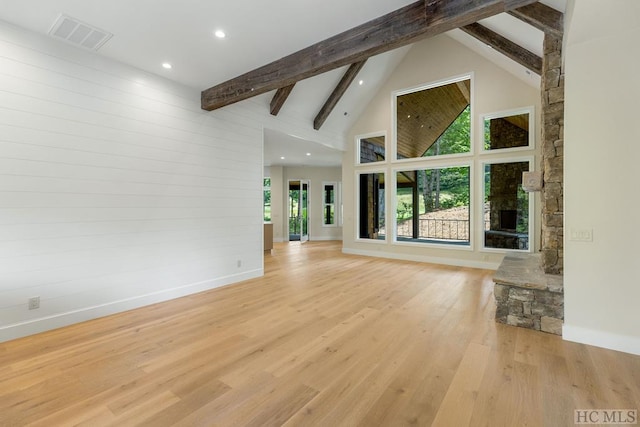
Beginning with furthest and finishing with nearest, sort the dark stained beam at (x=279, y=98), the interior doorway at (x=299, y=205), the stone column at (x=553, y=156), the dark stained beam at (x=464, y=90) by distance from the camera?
the interior doorway at (x=299, y=205) < the dark stained beam at (x=464, y=90) < the dark stained beam at (x=279, y=98) < the stone column at (x=553, y=156)

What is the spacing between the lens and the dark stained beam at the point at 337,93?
6.02 m

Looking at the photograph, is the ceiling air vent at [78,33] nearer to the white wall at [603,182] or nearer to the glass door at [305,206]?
the white wall at [603,182]

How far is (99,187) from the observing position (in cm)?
332

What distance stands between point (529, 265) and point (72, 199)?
5678 millimetres

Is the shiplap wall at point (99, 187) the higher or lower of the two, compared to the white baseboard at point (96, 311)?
higher

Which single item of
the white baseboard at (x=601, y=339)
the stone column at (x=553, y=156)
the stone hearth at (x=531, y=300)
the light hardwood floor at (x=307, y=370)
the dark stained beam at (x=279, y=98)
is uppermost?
the dark stained beam at (x=279, y=98)

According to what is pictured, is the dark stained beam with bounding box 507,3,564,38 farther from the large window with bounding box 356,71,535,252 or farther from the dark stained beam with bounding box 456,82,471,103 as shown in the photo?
the dark stained beam with bounding box 456,82,471,103

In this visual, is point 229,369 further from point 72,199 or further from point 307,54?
point 307,54

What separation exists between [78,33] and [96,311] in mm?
2999

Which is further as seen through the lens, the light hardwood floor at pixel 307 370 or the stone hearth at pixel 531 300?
the stone hearth at pixel 531 300

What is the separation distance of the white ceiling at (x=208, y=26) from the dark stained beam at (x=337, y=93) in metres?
2.46

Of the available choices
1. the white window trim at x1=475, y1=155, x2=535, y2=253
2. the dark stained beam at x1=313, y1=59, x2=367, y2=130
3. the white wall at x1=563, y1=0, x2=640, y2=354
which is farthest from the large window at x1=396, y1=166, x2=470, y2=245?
the white wall at x1=563, y1=0, x2=640, y2=354

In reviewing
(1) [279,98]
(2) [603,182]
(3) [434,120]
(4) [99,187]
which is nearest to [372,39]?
(2) [603,182]

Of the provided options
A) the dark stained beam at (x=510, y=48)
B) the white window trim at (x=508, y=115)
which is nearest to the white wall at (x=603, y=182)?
the dark stained beam at (x=510, y=48)
